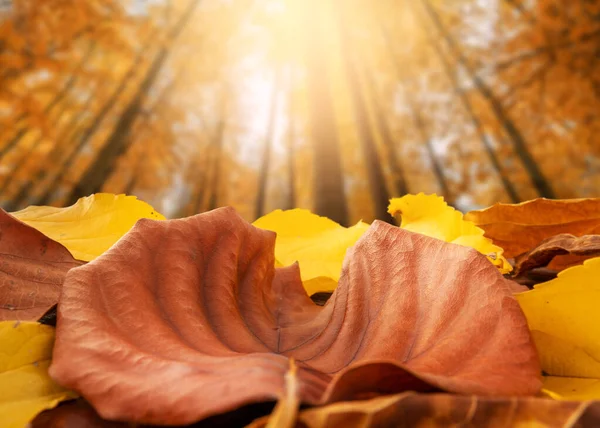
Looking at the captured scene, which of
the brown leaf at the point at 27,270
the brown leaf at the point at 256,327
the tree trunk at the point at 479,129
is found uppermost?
the brown leaf at the point at 256,327

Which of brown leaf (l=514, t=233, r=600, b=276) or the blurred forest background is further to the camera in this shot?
the blurred forest background

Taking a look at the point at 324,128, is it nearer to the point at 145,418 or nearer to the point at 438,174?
the point at 145,418

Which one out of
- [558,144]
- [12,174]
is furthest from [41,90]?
[558,144]

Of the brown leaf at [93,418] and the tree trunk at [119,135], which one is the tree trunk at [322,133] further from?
the brown leaf at [93,418]

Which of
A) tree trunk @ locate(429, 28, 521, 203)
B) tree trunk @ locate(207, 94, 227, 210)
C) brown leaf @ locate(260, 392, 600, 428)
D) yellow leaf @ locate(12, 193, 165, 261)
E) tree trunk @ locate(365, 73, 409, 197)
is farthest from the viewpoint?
tree trunk @ locate(207, 94, 227, 210)

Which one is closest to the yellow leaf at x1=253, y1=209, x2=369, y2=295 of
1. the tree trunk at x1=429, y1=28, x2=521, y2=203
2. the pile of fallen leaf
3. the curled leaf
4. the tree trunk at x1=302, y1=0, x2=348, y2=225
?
the pile of fallen leaf

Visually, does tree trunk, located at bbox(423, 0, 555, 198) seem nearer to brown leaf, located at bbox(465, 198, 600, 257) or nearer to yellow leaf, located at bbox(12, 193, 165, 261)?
brown leaf, located at bbox(465, 198, 600, 257)

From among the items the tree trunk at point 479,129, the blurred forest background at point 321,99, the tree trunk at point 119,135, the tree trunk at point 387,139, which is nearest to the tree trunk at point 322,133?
the blurred forest background at point 321,99
